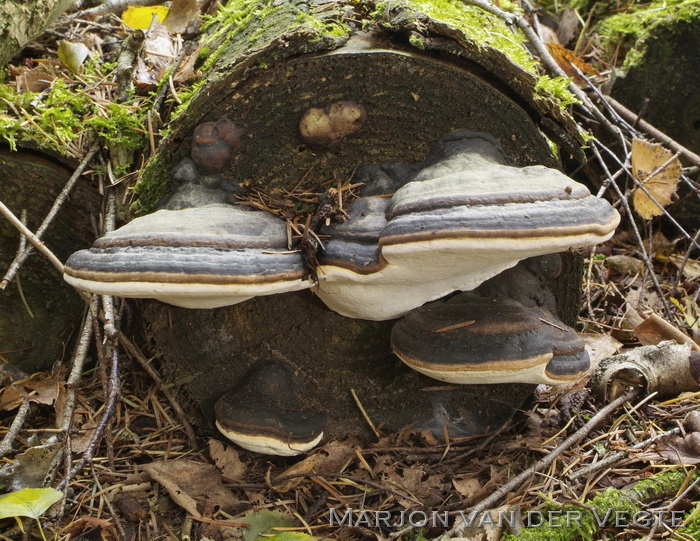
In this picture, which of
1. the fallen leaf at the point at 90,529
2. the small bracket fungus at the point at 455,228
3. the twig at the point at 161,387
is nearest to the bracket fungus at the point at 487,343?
the small bracket fungus at the point at 455,228

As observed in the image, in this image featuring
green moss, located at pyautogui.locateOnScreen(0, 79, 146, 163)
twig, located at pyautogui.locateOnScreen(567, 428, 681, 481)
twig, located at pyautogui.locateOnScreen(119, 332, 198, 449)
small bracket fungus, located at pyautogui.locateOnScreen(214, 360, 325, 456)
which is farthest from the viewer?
twig, located at pyautogui.locateOnScreen(119, 332, 198, 449)

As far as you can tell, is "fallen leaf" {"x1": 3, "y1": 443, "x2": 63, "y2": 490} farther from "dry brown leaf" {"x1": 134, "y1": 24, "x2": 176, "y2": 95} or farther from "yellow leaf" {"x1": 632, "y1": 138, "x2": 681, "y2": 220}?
"yellow leaf" {"x1": 632, "y1": 138, "x2": 681, "y2": 220}

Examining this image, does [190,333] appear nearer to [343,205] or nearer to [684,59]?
[343,205]

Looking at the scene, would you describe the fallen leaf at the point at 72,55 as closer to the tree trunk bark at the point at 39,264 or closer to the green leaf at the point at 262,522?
the tree trunk bark at the point at 39,264

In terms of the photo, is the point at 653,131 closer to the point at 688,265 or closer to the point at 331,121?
the point at 688,265

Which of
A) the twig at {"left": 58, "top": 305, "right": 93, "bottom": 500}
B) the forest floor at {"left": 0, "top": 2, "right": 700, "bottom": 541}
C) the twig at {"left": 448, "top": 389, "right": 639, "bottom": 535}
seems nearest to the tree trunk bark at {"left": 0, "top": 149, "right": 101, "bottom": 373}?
the forest floor at {"left": 0, "top": 2, "right": 700, "bottom": 541}

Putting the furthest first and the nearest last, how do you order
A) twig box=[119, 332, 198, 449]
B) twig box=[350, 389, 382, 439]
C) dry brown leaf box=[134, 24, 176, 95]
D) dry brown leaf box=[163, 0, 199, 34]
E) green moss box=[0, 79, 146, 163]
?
1. dry brown leaf box=[163, 0, 199, 34]
2. dry brown leaf box=[134, 24, 176, 95]
3. twig box=[350, 389, 382, 439]
4. twig box=[119, 332, 198, 449]
5. green moss box=[0, 79, 146, 163]
